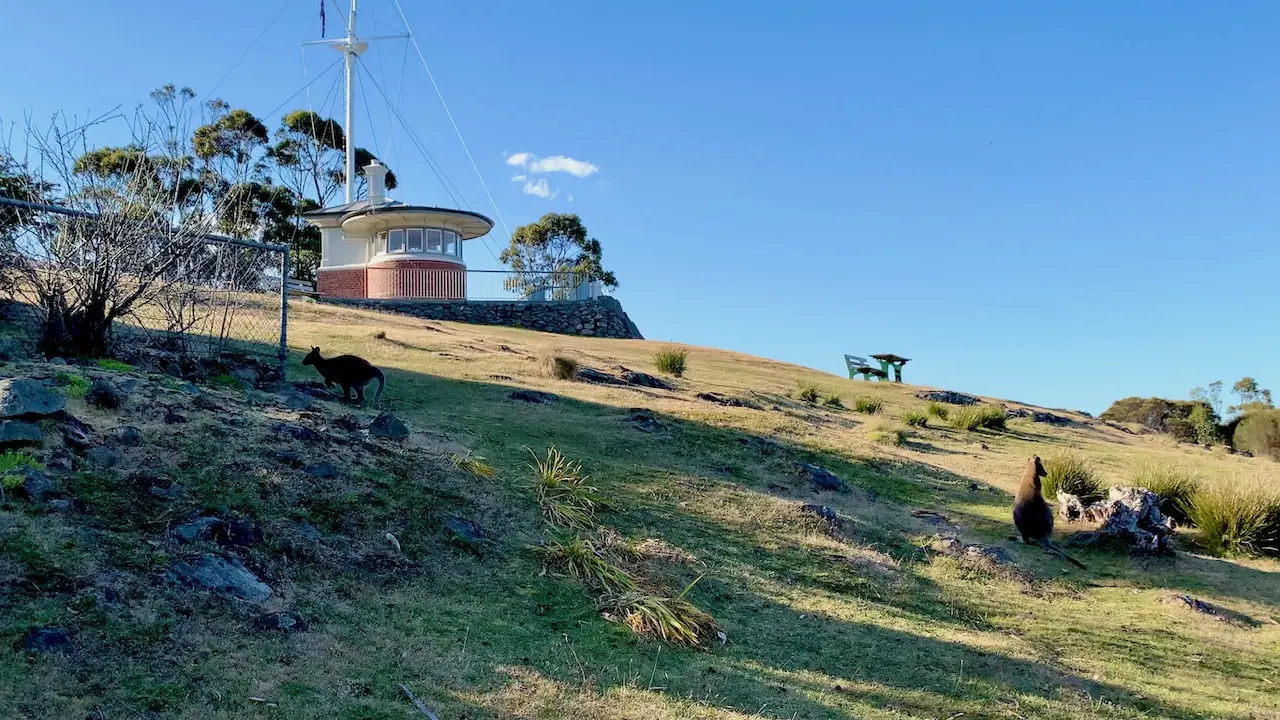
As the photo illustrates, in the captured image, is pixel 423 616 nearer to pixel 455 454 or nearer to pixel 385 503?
pixel 385 503

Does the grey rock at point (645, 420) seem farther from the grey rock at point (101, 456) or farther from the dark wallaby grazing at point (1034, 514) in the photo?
the grey rock at point (101, 456)

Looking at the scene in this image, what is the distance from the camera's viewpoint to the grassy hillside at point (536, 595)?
4543 millimetres

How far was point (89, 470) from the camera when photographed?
19.8 feet

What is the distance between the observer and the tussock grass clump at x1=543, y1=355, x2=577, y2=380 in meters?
16.2

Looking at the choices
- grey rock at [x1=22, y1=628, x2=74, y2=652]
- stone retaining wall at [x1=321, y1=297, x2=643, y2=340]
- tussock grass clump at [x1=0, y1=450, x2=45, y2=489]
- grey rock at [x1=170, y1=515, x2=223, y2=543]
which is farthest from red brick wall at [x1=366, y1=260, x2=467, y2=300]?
grey rock at [x1=22, y1=628, x2=74, y2=652]

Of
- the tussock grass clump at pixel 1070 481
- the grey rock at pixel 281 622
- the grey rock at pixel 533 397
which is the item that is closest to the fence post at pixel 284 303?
the grey rock at pixel 533 397

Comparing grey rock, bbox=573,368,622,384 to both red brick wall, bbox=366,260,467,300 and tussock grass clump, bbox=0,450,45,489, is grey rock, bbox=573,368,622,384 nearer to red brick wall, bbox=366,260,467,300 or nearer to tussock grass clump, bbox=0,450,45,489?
tussock grass clump, bbox=0,450,45,489

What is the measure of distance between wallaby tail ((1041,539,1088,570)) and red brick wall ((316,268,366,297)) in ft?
105

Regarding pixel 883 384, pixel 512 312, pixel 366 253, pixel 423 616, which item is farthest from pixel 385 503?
pixel 366 253

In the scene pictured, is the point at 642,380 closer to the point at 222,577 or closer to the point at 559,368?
the point at 559,368

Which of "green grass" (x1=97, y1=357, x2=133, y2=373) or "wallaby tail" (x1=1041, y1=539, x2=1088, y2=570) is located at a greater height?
"green grass" (x1=97, y1=357, x2=133, y2=373)

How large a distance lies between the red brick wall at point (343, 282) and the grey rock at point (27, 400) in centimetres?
3095

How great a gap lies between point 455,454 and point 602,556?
7.93 ft

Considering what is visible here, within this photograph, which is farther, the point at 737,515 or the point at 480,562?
the point at 737,515
